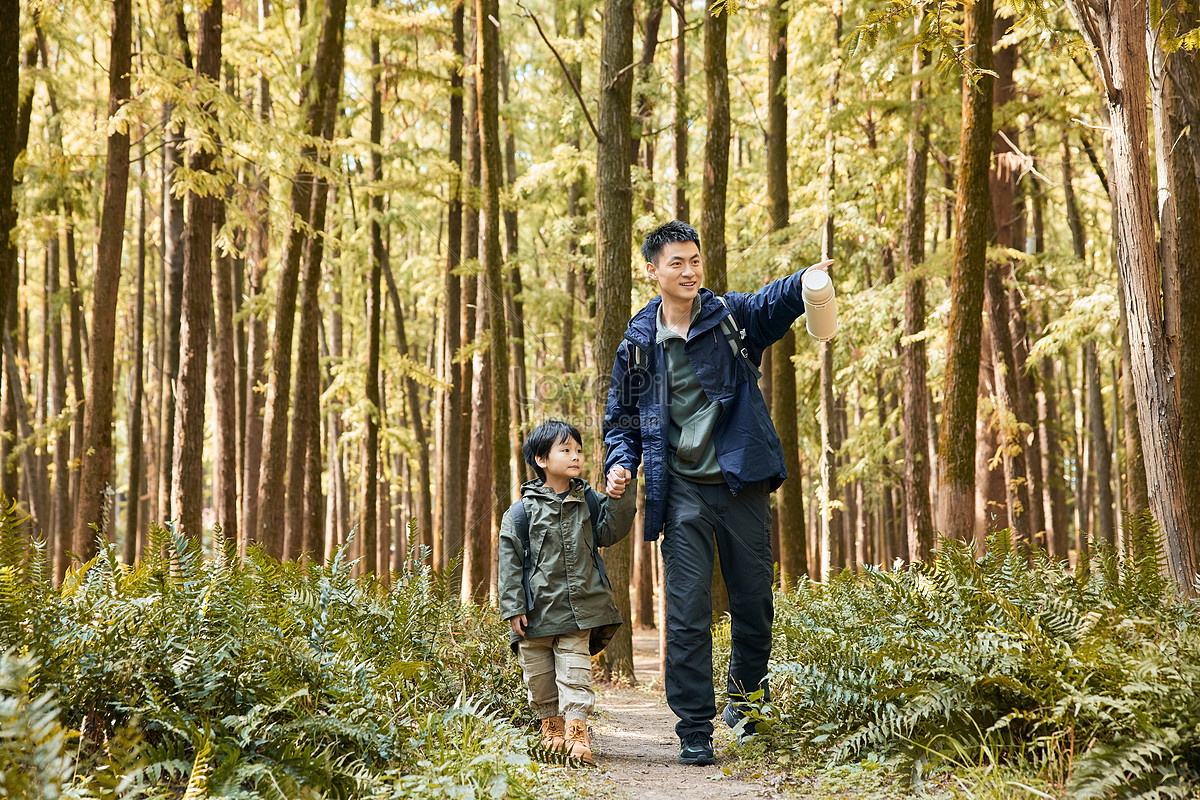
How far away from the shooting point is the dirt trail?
3.63 metres

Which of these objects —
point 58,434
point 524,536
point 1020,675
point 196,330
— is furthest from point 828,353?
point 58,434

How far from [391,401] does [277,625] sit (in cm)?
2574

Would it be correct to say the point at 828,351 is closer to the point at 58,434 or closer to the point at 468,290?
the point at 468,290

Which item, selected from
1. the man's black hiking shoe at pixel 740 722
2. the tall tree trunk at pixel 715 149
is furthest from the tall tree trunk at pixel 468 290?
the man's black hiking shoe at pixel 740 722

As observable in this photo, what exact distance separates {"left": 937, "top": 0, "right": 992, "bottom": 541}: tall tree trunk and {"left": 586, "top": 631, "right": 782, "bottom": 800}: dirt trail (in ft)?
10.6

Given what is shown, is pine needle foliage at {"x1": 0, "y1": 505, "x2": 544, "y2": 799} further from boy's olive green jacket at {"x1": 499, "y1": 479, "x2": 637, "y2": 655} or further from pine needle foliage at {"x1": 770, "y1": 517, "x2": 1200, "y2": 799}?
pine needle foliage at {"x1": 770, "y1": 517, "x2": 1200, "y2": 799}

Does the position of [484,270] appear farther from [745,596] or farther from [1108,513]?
[1108,513]

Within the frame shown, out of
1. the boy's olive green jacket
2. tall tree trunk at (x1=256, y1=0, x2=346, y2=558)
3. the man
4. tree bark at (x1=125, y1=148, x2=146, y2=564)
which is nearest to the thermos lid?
the man

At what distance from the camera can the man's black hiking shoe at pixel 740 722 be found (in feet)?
14.4

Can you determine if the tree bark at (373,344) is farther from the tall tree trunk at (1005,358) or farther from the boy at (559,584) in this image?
the boy at (559,584)

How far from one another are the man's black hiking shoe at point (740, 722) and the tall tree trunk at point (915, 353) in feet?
26.1

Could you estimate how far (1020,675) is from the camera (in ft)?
10.8

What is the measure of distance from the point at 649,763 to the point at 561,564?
3.53 feet

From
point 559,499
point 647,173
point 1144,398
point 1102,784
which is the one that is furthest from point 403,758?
point 647,173
